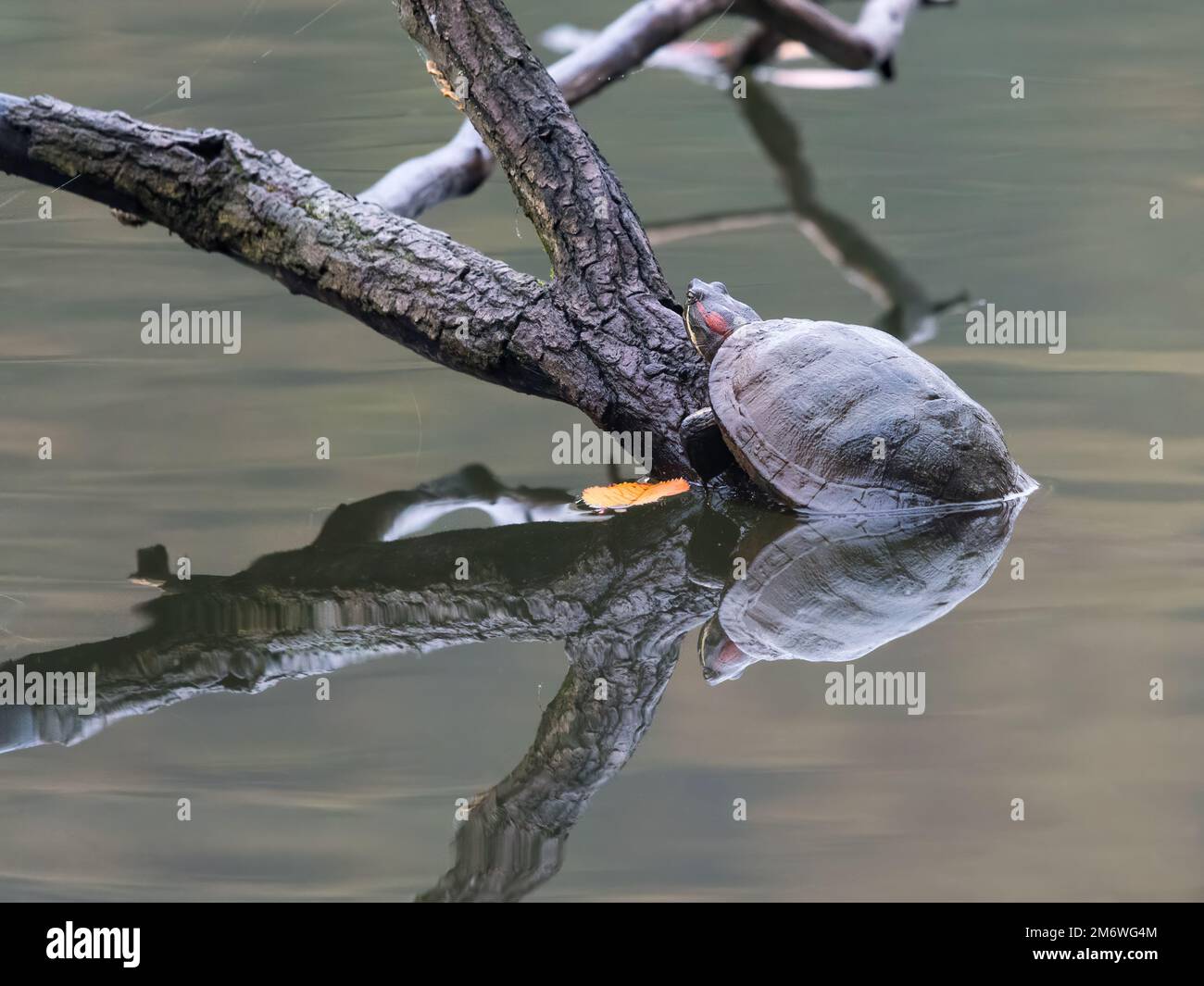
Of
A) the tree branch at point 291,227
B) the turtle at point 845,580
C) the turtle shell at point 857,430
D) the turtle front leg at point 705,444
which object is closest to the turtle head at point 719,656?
the turtle at point 845,580

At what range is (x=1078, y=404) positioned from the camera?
4.87 meters

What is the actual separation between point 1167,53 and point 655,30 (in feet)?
17.3

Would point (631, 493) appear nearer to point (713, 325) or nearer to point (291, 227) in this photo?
point (713, 325)

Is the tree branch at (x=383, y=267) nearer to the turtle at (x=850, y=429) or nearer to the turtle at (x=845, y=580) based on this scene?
the turtle at (x=850, y=429)

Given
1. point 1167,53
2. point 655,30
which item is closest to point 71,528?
point 655,30

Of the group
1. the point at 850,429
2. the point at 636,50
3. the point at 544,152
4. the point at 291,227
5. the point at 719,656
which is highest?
the point at 636,50

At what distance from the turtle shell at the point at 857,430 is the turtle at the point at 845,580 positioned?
8cm

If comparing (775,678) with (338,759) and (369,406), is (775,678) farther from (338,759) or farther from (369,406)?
(369,406)

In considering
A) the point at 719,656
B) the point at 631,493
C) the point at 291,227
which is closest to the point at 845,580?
the point at 719,656

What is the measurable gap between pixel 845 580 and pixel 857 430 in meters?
0.54

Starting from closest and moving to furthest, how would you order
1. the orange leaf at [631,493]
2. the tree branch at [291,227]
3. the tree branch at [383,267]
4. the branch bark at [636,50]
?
1. the orange leaf at [631,493]
2. the tree branch at [383,267]
3. the tree branch at [291,227]
4. the branch bark at [636,50]

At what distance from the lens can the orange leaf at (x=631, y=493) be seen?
4.32 meters

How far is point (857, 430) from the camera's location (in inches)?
156

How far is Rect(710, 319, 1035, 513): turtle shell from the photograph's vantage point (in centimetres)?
397
